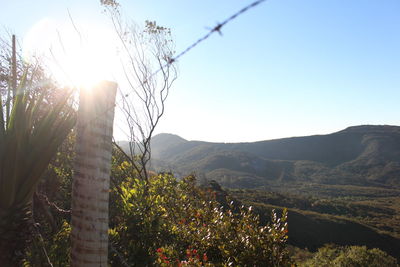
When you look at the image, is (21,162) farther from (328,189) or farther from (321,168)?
(321,168)

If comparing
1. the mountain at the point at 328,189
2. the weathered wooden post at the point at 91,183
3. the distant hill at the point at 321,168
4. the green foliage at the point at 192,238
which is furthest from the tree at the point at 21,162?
the distant hill at the point at 321,168

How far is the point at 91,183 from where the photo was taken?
5.08 ft

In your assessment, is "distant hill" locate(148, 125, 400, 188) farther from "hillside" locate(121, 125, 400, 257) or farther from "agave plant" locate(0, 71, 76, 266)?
"agave plant" locate(0, 71, 76, 266)

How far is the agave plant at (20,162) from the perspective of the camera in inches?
65.7

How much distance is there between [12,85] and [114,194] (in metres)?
3.49

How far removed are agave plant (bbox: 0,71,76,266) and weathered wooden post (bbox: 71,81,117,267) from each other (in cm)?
34

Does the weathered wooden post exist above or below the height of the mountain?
above

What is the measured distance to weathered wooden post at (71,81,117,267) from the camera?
1.54m

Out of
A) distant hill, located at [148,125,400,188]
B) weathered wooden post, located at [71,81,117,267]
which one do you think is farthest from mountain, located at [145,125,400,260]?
weathered wooden post, located at [71,81,117,267]

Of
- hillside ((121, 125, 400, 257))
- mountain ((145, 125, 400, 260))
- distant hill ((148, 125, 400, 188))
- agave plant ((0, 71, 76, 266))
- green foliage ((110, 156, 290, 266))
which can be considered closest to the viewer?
agave plant ((0, 71, 76, 266))

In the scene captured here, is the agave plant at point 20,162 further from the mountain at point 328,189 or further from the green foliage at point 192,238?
the mountain at point 328,189

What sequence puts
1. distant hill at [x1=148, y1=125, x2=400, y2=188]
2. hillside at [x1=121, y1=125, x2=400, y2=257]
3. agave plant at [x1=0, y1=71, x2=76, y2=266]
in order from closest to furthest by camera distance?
agave plant at [x1=0, y1=71, x2=76, y2=266] → hillside at [x1=121, y1=125, x2=400, y2=257] → distant hill at [x1=148, y1=125, x2=400, y2=188]

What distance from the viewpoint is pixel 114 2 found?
7.21 m

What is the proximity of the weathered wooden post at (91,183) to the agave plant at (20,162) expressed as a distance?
0.34m
